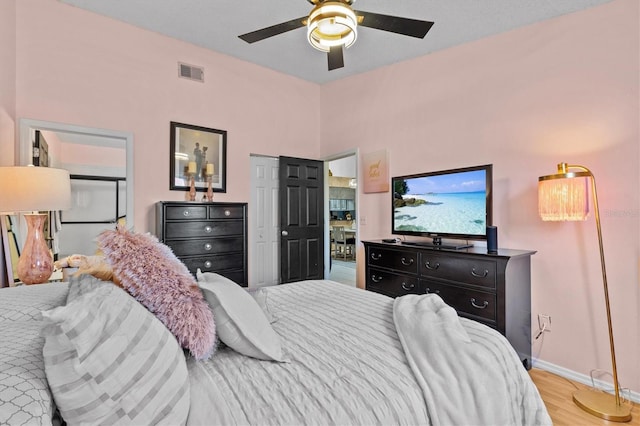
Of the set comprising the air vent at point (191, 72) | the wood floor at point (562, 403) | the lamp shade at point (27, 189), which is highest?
the air vent at point (191, 72)

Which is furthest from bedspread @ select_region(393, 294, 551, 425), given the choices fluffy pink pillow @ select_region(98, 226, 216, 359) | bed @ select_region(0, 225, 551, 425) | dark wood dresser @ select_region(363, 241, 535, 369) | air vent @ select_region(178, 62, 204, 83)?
air vent @ select_region(178, 62, 204, 83)

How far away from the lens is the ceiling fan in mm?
1851

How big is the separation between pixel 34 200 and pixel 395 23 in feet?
7.72

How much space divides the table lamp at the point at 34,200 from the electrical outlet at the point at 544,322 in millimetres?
3649

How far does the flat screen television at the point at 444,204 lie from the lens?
295cm

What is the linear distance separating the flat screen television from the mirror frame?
108 inches

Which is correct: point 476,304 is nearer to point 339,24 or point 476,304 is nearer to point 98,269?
point 339,24

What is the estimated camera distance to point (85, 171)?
10.0ft

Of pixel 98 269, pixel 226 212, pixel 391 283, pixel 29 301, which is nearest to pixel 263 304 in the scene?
pixel 98 269

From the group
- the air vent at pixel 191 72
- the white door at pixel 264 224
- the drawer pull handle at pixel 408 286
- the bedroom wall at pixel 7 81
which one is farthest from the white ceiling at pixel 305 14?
the drawer pull handle at pixel 408 286

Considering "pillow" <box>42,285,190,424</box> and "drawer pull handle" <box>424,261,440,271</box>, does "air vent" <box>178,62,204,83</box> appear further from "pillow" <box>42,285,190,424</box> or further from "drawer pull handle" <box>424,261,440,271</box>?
"pillow" <box>42,285,190,424</box>

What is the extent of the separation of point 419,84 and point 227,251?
2786 mm

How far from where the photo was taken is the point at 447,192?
3.19 metres

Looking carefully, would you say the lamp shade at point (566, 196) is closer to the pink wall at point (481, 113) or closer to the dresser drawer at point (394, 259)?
the pink wall at point (481, 113)
